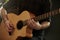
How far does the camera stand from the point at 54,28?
6.86ft

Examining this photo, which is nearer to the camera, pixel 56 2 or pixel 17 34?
pixel 17 34

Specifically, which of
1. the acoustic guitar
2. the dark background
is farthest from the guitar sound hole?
the dark background

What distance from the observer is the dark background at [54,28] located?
200cm

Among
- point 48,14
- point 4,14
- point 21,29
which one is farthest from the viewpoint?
point 4,14

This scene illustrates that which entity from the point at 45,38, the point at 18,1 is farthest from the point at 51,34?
the point at 18,1

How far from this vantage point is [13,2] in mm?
2062

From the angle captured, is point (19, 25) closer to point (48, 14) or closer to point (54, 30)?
point (48, 14)

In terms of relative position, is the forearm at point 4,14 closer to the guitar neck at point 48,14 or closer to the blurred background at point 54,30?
the blurred background at point 54,30

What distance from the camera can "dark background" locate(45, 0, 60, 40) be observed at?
2004 millimetres

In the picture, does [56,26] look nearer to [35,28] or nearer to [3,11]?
[35,28]

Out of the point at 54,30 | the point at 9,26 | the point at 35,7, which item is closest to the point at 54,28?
the point at 54,30

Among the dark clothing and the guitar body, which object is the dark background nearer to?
the dark clothing

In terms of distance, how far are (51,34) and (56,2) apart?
370mm

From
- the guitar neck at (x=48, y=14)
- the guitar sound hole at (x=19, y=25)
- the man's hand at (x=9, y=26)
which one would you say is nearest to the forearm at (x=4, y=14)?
the man's hand at (x=9, y=26)
